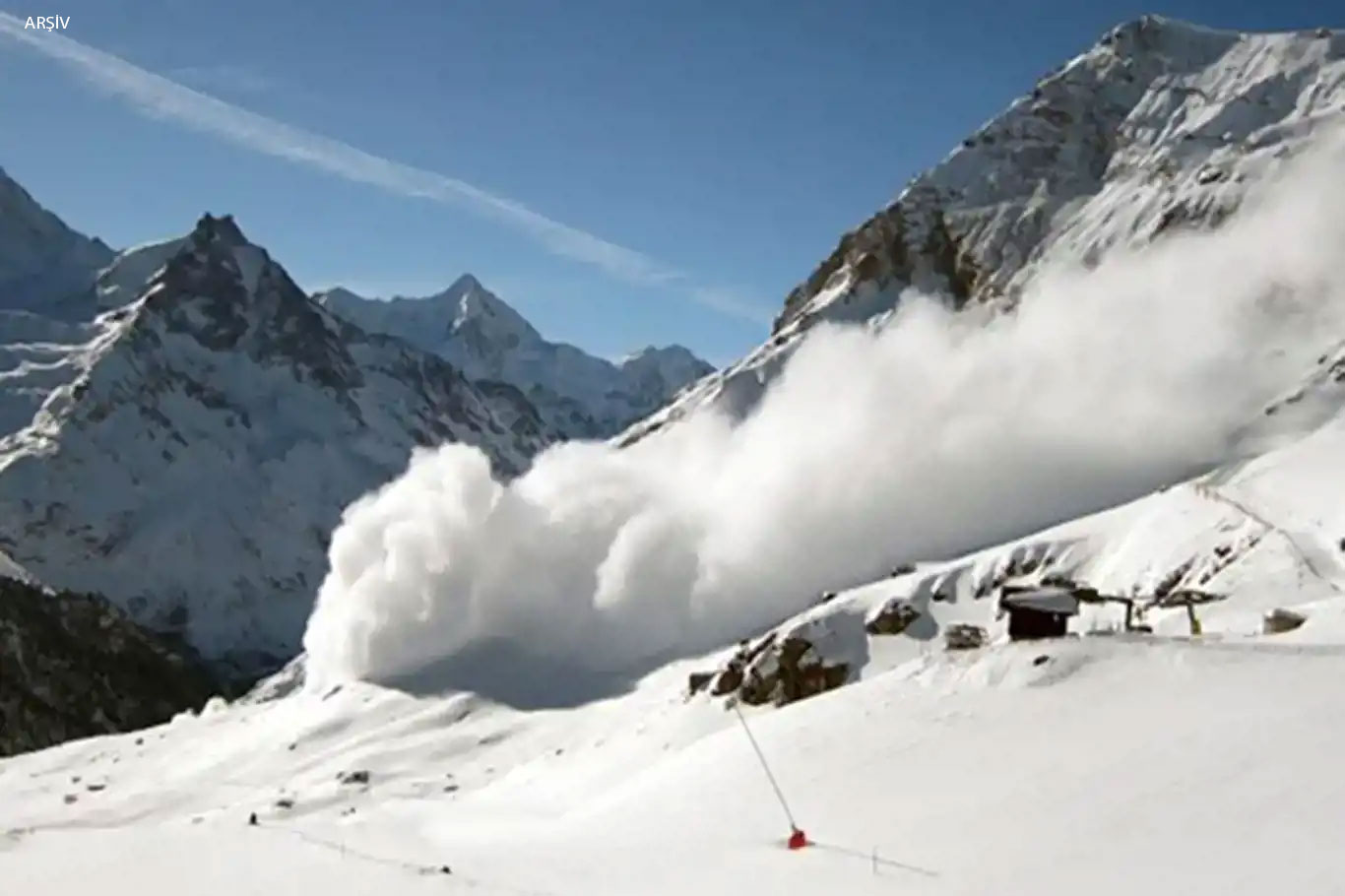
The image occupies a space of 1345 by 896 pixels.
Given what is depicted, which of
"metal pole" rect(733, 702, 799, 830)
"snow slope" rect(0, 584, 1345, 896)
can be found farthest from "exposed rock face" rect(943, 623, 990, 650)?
"metal pole" rect(733, 702, 799, 830)

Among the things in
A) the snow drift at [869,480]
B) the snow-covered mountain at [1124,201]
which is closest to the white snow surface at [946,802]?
the snow drift at [869,480]

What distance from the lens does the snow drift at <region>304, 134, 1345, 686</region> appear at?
11406 centimetres

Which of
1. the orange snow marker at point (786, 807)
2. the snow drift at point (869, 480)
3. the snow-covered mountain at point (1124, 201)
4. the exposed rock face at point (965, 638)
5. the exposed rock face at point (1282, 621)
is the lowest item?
the orange snow marker at point (786, 807)

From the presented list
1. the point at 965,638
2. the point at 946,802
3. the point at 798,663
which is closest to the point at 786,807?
the point at 946,802

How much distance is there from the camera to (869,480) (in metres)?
134

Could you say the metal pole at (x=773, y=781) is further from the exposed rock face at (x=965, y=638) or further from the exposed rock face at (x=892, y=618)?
the exposed rock face at (x=892, y=618)

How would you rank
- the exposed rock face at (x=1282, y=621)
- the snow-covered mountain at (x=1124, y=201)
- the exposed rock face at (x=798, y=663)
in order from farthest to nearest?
the snow-covered mountain at (x=1124, y=201) → the exposed rock face at (x=798, y=663) → the exposed rock face at (x=1282, y=621)

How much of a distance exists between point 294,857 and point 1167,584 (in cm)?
4717

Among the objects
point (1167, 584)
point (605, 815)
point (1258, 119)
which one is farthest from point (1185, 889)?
point (1258, 119)

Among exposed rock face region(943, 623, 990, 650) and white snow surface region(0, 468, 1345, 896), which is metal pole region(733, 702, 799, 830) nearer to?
white snow surface region(0, 468, 1345, 896)

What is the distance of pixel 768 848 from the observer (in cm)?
3003

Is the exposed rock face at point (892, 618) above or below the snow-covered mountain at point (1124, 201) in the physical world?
below

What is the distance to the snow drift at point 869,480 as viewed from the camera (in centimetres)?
11406

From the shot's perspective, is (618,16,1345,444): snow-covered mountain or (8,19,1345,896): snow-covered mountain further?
(618,16,1345,444): snow-covered mountain
